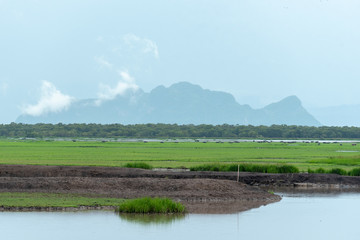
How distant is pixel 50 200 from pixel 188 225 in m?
7.95

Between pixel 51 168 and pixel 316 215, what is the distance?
71.4 feet

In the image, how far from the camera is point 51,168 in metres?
45.6

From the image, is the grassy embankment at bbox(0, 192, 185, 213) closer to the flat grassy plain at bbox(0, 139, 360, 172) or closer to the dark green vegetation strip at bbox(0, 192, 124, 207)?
the dark green vegetation strip at bbox(0, 192, 124, 207)

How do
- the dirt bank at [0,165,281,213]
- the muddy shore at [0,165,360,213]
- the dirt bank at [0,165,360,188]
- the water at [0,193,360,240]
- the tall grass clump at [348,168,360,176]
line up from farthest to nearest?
the tall grass clump at [348,168,360,176] < the dirt bank at [0,165,360,188] < the dirt bank at [0,165,281,213] < the muddy shore at [0,165,360,213] < the water at [0,193,360,240]

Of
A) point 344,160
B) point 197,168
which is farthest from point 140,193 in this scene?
point 344,160

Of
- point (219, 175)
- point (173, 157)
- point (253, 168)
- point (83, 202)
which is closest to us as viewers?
point (83, 202)

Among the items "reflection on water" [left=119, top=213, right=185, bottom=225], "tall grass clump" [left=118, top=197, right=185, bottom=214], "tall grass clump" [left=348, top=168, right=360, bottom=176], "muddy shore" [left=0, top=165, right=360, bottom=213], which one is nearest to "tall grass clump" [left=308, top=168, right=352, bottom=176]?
"tall grass clump" [left=348, top=168, right=360, bottom=176]

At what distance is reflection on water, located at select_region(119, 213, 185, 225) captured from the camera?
2567 centimetres

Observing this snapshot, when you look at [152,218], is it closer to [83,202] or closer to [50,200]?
[83,202]

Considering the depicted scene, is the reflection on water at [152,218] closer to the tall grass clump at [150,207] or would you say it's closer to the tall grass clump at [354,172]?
the tall grass clump at [150,207]

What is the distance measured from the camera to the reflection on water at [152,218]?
2567cm

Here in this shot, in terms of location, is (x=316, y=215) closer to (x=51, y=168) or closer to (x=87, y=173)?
(x=87, y=173)

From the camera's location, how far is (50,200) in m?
30.3

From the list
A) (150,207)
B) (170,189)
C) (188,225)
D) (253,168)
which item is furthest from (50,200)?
(253,168)
